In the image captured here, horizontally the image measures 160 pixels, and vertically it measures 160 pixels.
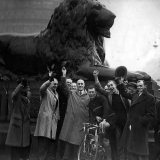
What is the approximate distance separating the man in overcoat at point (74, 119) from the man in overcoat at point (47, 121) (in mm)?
205

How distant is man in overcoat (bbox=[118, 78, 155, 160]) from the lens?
5227 mm

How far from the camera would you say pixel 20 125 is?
6.04m

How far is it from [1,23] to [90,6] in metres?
8.15

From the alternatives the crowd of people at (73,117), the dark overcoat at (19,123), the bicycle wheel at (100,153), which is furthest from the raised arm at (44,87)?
the bicycle wheel at (100,153)

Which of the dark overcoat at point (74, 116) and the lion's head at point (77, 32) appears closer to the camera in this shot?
the dark overcoat at point (74, 116)

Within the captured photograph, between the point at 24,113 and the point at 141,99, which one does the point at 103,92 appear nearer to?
the point at 141,99

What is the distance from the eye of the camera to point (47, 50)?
838cm

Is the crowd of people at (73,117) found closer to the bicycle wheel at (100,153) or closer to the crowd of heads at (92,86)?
the crowd of heads at (92,86)

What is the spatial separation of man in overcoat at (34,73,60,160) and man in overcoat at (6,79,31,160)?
0.77ft

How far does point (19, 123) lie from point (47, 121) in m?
0.51

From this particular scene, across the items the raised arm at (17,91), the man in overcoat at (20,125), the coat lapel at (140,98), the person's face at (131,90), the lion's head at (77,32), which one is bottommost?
the man in overcoat at (20,125)

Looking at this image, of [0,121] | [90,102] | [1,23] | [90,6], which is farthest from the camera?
[1,23]

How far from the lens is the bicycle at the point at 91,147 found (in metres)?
5.30

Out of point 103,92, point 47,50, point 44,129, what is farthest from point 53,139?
point 47,50
